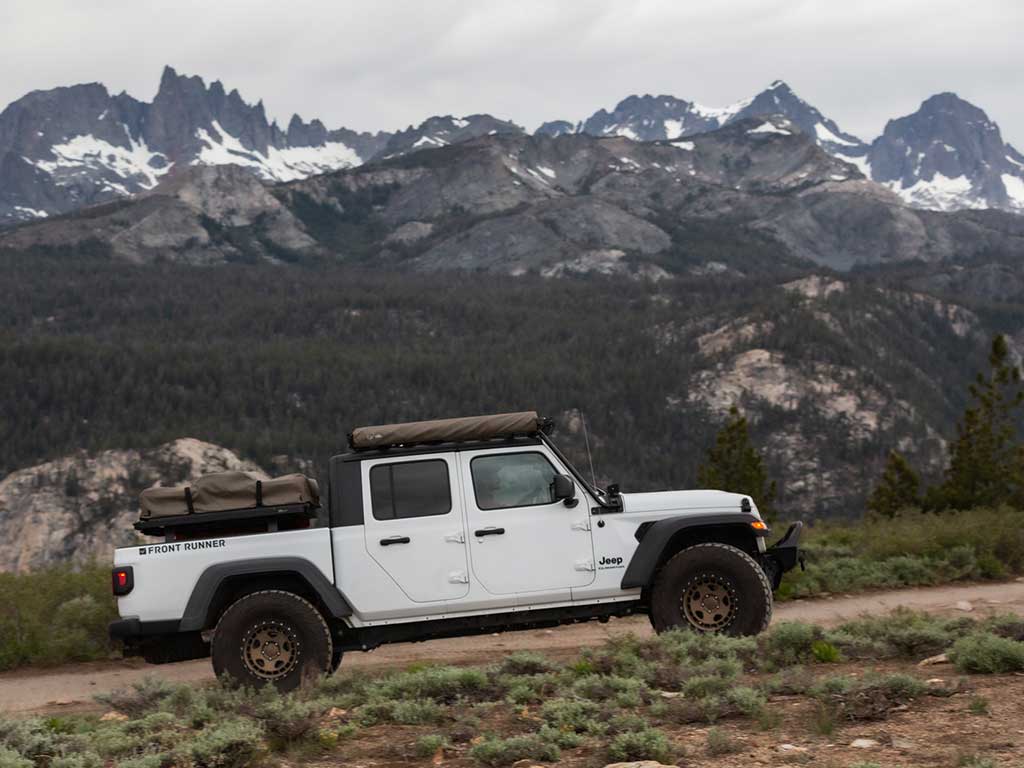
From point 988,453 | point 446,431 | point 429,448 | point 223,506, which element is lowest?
point 988,453

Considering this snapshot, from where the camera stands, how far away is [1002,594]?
15828 millimetres

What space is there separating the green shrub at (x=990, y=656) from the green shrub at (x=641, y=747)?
10.7ft

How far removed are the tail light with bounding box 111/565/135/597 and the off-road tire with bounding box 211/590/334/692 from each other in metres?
0.88

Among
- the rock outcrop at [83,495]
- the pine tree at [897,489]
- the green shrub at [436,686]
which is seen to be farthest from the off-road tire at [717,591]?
the rock outcrop at [83,495]

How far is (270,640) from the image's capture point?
34.4ft

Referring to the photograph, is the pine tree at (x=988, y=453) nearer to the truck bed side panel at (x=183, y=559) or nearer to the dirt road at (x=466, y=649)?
the dirt road at (x=466, y=649)

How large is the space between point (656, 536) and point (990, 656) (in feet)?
10.1

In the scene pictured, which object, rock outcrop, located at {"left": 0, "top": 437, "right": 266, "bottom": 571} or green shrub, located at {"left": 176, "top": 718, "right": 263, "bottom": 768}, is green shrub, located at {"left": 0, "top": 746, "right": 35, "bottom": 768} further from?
rock outcrop, located at {"left": 0, "top": 437, "right": 266, "bottom": 571}

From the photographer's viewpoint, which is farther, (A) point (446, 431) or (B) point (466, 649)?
(B) point (466, 649)

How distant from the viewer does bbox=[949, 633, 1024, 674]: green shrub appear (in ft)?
30.2

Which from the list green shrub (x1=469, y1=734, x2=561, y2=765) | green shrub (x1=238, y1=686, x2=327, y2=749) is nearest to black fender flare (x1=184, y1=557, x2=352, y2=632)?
green shrub (x1=238, y1=686, x2=327, y2=749)

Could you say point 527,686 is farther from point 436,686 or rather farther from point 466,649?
point 466,649

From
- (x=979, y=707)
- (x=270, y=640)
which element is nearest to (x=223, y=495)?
(x=270, y=640)

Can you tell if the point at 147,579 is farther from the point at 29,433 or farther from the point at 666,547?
the point at 29,433
